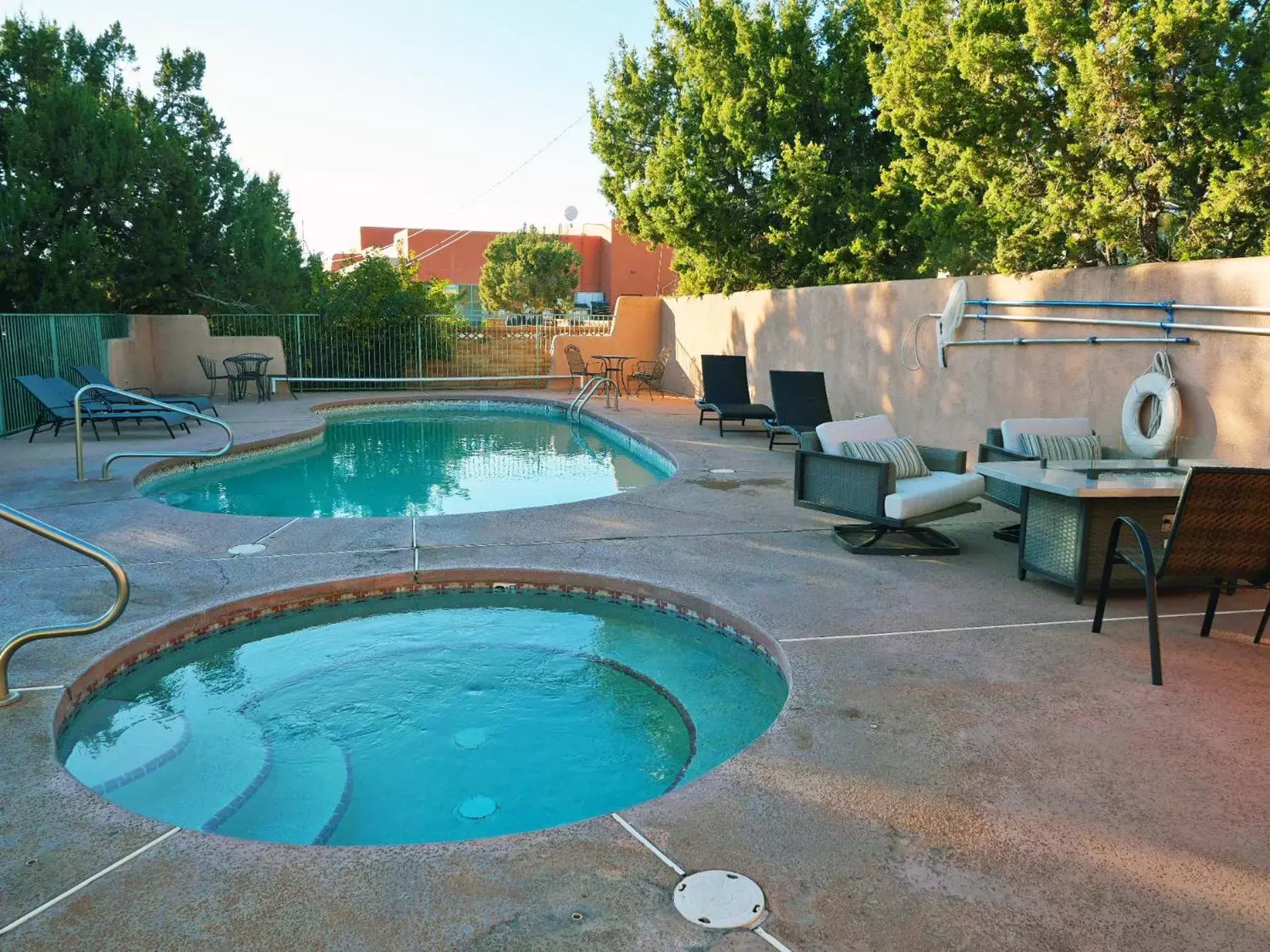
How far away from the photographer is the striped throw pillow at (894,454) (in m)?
6.27

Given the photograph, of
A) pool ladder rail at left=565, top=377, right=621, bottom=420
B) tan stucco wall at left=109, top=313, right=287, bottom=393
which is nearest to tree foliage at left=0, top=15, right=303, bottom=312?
tan stucco wall at left=109, top=313, right=287, bottom=393

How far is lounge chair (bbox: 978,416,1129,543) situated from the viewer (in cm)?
616

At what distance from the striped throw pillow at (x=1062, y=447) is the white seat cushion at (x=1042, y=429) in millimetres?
48

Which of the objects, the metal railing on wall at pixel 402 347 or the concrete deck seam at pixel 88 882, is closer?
the concrete deck seam at pixel 88 882

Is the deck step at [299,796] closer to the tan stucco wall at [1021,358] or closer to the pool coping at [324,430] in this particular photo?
the pool coping at [324,430]

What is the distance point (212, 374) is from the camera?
1570cm

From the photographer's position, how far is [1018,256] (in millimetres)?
10109

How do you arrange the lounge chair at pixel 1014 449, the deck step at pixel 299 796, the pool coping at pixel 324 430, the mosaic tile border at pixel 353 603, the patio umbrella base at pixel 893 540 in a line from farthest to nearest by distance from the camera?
the pool coping at pixel 324 430
the lounge chair at pixel 1014 449
the patio umbrella base at pixel 893 540
the mosaic tile border at pixel 353 603
the deck step at pixel 299 796

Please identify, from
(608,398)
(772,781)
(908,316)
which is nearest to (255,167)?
(608,398)

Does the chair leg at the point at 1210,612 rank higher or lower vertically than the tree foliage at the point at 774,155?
lower

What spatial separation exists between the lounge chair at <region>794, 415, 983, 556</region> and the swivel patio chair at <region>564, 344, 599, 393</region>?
34.9 ft

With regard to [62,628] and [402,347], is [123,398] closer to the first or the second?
[402,347]

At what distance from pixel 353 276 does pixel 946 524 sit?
15.3 meters

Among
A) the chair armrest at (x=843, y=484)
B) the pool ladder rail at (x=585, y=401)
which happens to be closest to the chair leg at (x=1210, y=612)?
the chair armrest at (x=843, y=484)
